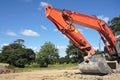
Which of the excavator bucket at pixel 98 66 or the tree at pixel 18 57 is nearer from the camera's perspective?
the excavator bucket at pixel 98 66

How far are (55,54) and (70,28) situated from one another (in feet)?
239

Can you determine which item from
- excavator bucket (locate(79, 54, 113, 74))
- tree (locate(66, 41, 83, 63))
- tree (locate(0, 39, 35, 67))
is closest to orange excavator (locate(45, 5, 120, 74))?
excavator bucket (locate(79, 54, 113, 74))

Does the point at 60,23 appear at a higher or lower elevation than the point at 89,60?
higher

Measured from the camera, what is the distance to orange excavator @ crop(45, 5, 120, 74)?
1731 centimetres

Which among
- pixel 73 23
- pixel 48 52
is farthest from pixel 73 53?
pixel 73 23

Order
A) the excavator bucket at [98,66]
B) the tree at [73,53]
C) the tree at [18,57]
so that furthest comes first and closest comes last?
the tree at [73,53]
the tree at [18,57]
the excavator bucket at [98,66]

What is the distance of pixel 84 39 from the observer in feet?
59.6

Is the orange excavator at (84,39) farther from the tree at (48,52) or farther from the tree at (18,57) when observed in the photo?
the tree at (48,52)

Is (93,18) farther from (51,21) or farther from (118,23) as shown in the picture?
(118,23)

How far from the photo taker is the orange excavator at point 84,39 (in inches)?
682

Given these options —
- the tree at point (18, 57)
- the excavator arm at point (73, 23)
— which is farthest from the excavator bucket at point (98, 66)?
the tree at point (18, 57)

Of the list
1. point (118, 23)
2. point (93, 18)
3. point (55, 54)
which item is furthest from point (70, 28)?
point (55, 54)

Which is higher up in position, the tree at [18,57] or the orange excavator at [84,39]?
the tree at [18,57]

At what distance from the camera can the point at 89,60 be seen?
17453 millimetres
